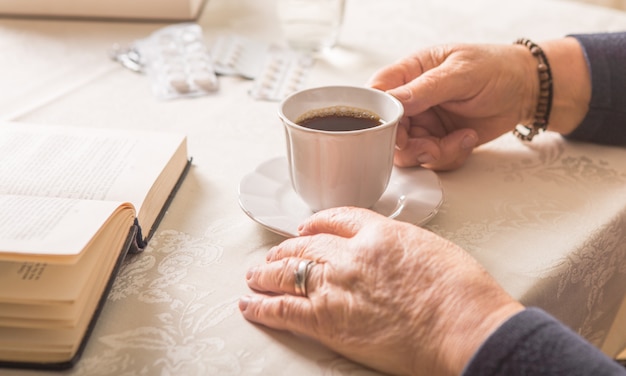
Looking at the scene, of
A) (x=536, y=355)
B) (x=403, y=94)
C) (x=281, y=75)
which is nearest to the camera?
(x=536, y=355)

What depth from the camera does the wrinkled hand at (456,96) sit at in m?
0.91

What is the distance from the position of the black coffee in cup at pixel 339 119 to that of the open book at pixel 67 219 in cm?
17

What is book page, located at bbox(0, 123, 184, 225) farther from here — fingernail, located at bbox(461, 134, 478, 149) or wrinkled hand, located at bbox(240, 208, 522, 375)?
fingernail, located at bbox(461, 134, 478, 149)

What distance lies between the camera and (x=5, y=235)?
619mm

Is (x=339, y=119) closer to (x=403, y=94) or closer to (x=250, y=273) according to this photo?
(x=403, y=94)

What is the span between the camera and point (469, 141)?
3.05 ft

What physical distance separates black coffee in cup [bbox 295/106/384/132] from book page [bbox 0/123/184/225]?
170 millimetres

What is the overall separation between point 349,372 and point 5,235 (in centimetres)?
32

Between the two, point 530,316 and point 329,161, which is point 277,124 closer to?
point 329,161

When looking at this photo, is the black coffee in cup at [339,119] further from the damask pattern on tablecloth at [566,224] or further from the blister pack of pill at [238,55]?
the blister pack of pill at [238,55]

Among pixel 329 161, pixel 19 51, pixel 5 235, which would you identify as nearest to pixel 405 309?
pixel 329 161

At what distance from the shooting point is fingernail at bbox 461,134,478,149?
3.03 ft

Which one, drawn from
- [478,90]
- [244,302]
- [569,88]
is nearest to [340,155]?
[244,302]

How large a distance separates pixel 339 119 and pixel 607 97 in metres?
0.41
